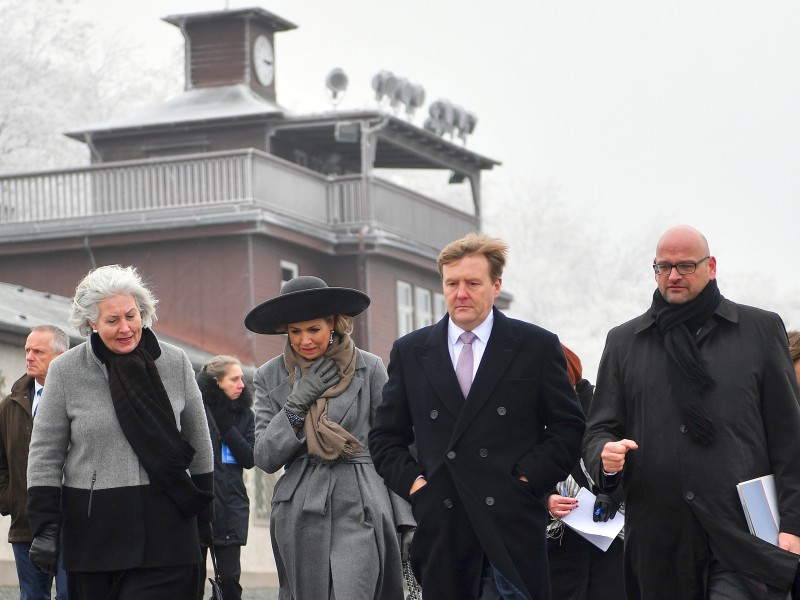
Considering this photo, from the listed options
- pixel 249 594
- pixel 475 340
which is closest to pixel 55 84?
pixel 249 594

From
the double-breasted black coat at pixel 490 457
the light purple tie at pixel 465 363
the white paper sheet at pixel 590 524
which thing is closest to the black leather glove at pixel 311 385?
the double-breasted black coat at pixel 490 457

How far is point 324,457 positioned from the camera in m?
8.54

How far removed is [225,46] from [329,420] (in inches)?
1285

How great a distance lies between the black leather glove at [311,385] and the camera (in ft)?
28.4

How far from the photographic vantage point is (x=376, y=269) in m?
39.3

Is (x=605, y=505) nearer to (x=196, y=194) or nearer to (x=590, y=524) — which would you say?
(x=590, y=524)

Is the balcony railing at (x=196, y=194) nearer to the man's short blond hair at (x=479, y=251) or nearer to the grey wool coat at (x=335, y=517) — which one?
the grey wool coat at (x=335, y=517)

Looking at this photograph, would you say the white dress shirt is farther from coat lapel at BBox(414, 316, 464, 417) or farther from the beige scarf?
the beige scarf

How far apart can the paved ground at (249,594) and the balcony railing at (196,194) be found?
14992mm

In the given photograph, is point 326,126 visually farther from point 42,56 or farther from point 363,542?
point 363,542

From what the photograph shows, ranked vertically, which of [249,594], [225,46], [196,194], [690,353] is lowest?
[249,594]

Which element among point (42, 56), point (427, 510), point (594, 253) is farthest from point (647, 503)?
point (594, 253)

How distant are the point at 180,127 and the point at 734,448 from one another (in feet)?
109

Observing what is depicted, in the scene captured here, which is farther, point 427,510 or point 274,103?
point 274,103
